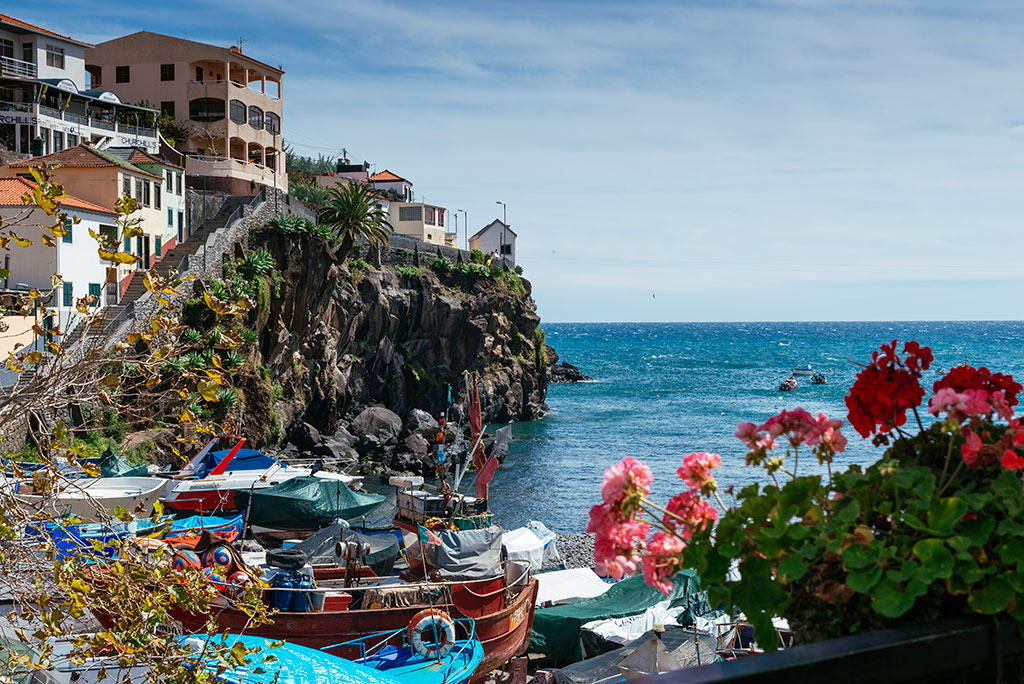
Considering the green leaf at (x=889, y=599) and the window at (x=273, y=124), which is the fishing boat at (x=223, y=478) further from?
the window at (x=273, y=124)

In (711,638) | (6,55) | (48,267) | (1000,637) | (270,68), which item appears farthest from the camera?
(270,68)

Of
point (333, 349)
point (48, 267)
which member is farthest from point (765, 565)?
point (333, 349)

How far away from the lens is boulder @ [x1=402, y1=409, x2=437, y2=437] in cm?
5309

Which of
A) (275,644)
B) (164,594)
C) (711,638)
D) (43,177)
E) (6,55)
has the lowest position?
(711,638)

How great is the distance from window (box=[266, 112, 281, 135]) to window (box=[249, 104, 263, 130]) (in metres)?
0.76

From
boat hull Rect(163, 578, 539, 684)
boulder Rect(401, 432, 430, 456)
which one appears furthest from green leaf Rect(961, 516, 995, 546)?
boulder Rect(401, 432, 430, 456)

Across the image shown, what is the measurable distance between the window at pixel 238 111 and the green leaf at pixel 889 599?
6437 centimetres

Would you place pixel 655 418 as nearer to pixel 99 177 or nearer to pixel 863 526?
pixel 99 177

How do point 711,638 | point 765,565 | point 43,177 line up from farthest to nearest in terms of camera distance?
1. point 711,638
2. point 43,177
3. point 765,565

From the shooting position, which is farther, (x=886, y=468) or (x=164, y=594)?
(x=164, y=594)

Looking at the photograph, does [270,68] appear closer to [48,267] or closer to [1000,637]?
[48,267]

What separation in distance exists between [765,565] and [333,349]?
52.3 m

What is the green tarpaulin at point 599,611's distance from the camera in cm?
1977

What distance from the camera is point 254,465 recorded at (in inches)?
1325
